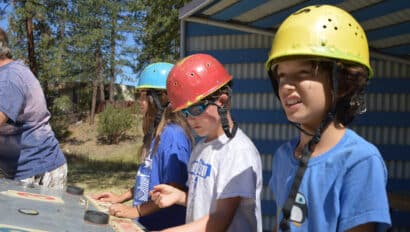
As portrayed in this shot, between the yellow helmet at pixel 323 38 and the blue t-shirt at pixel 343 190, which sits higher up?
the yellow helmet at pixel 323 38

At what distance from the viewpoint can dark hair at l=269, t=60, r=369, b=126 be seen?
64.5 inches

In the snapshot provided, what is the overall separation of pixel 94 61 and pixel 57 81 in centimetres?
649

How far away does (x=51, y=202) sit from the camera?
7.39 feet

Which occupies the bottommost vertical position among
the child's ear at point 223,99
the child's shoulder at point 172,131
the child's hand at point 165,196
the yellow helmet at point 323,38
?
the child's hand at point 165,196

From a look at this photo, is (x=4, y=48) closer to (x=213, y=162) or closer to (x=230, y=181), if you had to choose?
(x=213, y=162)

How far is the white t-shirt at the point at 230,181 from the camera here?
213 cm

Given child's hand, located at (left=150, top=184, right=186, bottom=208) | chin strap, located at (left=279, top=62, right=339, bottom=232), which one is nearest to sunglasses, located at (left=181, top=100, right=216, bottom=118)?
child's hand, located at (left=150, top=184, right=186, bottom=208)

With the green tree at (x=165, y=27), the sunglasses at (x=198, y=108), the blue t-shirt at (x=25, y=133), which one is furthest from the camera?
the green tree at (x=165, y=27)

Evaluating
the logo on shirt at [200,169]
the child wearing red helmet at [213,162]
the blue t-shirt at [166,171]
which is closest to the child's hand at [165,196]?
the child wearing red helmet at [213,162]

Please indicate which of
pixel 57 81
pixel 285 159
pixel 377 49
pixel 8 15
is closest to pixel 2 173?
pixel 285 159

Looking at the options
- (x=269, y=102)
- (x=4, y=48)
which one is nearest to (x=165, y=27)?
(x=269, y=102)

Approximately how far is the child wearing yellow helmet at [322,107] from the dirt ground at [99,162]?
6742 mm

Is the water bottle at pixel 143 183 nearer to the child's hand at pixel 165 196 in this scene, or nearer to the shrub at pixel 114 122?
the child's hand at pixel 165 196

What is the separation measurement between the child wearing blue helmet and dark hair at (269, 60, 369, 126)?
49.2 inches
